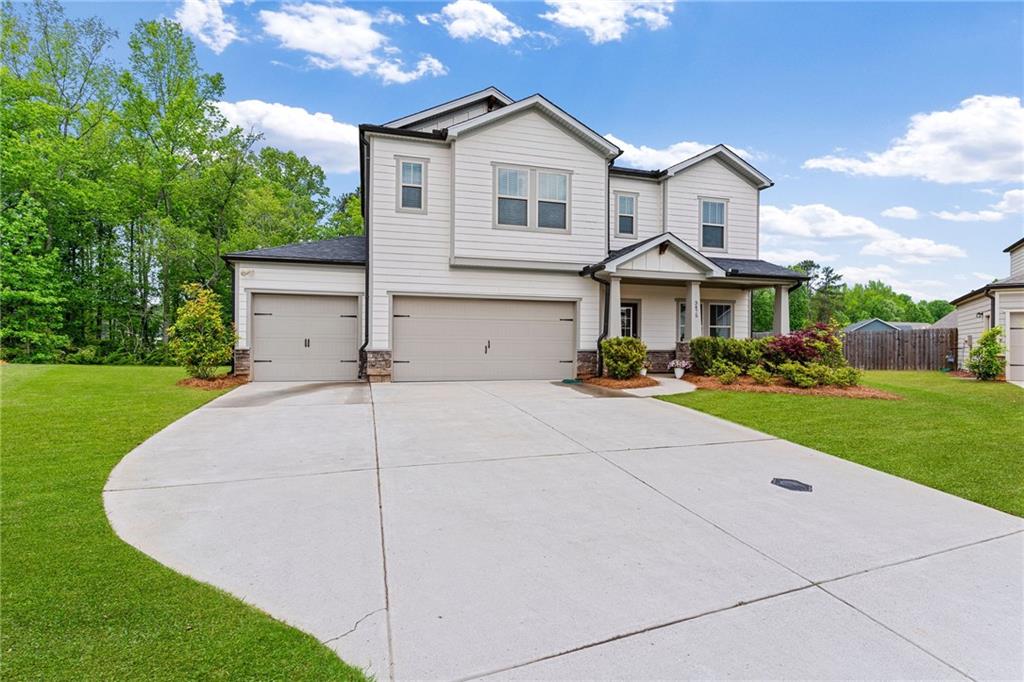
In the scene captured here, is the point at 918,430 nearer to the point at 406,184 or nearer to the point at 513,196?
the point at 513,196

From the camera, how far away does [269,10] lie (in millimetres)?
11109

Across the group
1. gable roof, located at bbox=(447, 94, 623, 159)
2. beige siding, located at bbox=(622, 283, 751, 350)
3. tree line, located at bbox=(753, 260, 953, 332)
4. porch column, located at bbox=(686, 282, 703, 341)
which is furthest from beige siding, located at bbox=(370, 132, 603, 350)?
tree line, located at bbox=(753, 260, 953, 332)

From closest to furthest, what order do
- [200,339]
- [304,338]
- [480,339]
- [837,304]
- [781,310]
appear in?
1. [200,339]
2. [304,338]
3. [480,339]
4. [781,310]
5. [837,304]

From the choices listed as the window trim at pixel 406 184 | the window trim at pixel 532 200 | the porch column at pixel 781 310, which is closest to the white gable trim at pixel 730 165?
the porch column at pixel 781 310

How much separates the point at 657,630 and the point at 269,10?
1448 centimetres

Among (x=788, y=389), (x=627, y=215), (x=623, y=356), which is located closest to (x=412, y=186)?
(x=627, y=215)

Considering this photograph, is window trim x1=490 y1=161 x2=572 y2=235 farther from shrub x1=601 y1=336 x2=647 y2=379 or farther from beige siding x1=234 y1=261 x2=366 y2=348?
beige siding x1=234 y1=261 x2=366 y2=348

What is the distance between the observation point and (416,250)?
11.6m

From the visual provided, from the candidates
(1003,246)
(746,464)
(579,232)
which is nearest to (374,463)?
(746,464)

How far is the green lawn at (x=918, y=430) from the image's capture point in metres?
4.62

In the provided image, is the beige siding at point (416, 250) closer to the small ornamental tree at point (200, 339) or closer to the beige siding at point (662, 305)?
the small ornamental tree at point (200, 339)

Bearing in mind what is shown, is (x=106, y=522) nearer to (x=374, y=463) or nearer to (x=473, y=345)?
(x=374, y=463)

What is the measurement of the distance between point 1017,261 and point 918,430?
64.6ft

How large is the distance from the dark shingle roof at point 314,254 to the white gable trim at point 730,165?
30.2 feet
